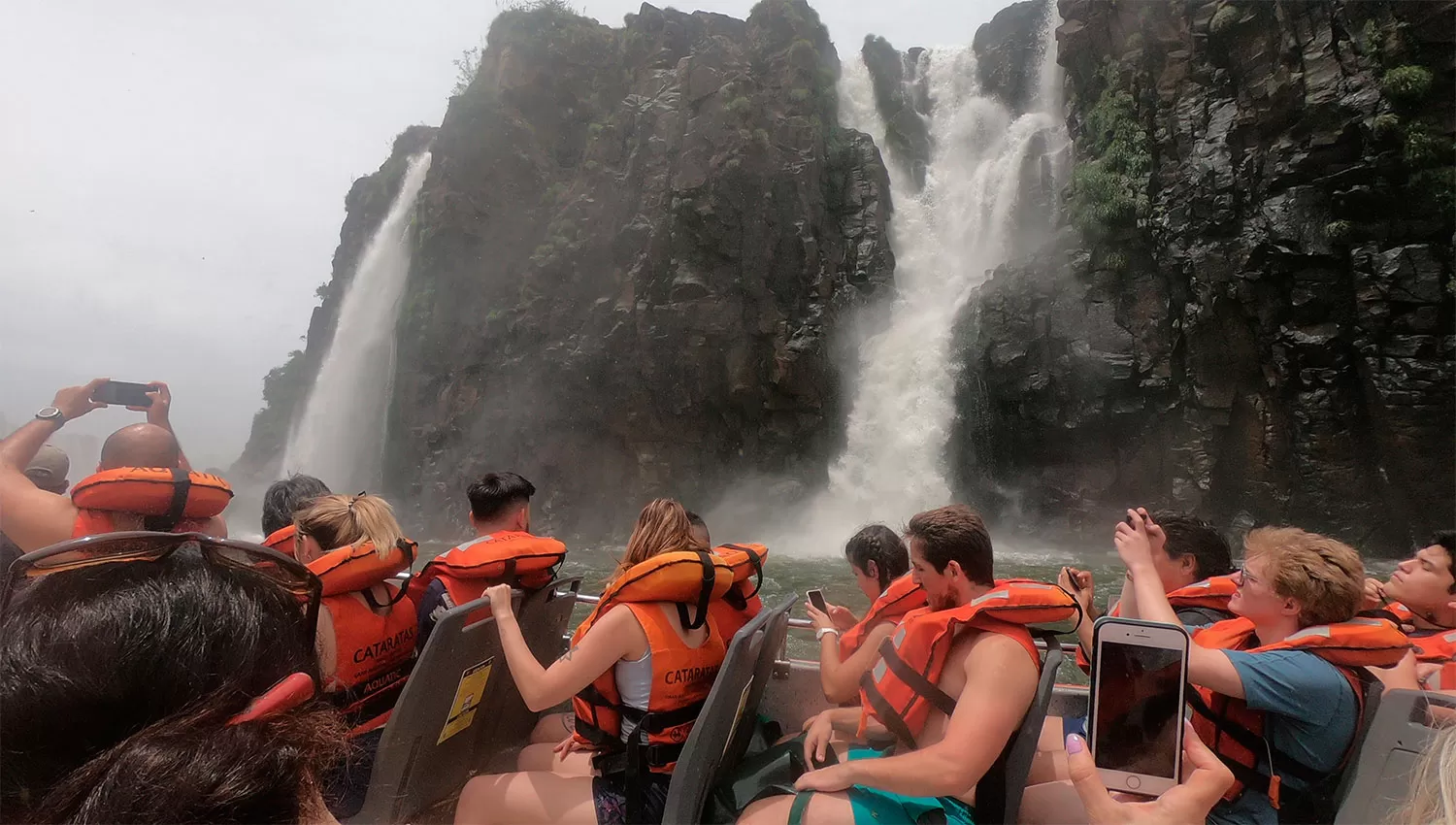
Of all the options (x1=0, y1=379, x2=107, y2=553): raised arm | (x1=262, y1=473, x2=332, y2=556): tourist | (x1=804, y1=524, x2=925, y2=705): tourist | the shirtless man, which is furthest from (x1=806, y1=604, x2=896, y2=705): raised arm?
(x1=0, y1=379, x2=107, y2=553): raised arm

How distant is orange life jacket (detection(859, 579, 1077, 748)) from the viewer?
206 centimetres

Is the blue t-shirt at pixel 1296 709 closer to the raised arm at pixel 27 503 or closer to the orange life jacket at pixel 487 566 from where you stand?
the orange life jacket at pixel 487 566

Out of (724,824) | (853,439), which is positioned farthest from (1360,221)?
(724,824)

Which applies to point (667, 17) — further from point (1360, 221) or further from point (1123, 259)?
point (1360, 221)

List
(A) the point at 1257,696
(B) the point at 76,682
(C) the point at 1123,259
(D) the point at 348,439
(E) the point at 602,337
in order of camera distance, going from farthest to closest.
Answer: (D) the point at 348,439 → (E) the point at 602,337 → (C) the point at 1123,259 → (A) the point at 1257,696 → (B) the point at 76,682

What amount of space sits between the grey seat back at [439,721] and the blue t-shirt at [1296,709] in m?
2.43

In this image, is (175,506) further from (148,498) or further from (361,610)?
(361,610)

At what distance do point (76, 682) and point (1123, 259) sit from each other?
19.5 m

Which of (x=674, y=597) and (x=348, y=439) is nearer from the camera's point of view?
(x=674, y=597)

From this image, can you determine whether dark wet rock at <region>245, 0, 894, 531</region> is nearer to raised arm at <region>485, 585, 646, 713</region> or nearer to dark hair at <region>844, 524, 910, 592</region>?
dark hair at <region>844, 524, 910, 592</region>

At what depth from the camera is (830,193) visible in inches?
893

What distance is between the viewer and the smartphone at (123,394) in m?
3.29

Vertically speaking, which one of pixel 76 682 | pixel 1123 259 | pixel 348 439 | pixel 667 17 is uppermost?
pixel 667 17

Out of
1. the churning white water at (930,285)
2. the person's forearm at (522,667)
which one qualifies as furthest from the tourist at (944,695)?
the churning white water at (930,285)
